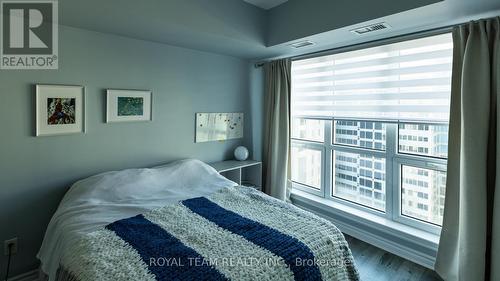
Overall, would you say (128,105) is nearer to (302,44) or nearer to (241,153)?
(241,153)

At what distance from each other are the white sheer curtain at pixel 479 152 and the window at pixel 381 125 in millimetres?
268

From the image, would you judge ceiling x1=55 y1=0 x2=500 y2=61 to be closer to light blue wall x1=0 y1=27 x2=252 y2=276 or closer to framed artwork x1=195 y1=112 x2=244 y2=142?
light blue wall x1=0 y1=27 x2=252 y2=276

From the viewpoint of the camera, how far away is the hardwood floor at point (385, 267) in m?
2.13

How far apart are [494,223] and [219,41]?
270cm

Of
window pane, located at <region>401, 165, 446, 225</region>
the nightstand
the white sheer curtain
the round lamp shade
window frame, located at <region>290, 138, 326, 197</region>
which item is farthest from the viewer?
the round lamp shade

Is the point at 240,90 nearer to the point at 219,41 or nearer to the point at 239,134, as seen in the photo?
the point at 239,134

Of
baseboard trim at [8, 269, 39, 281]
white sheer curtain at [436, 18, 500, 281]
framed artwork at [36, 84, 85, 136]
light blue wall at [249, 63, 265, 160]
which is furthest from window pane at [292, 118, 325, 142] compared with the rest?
baseboard trim at [8, 269, 39, 281]

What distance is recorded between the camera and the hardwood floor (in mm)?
2129

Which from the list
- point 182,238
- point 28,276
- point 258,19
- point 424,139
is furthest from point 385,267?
point 28,276

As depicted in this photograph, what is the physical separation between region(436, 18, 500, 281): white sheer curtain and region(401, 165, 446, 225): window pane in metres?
0.44

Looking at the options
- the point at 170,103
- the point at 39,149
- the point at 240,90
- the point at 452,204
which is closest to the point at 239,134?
the point at 240,90

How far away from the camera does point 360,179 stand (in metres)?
2.83

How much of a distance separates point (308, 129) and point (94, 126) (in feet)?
7.91

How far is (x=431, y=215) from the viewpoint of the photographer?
2359mm
